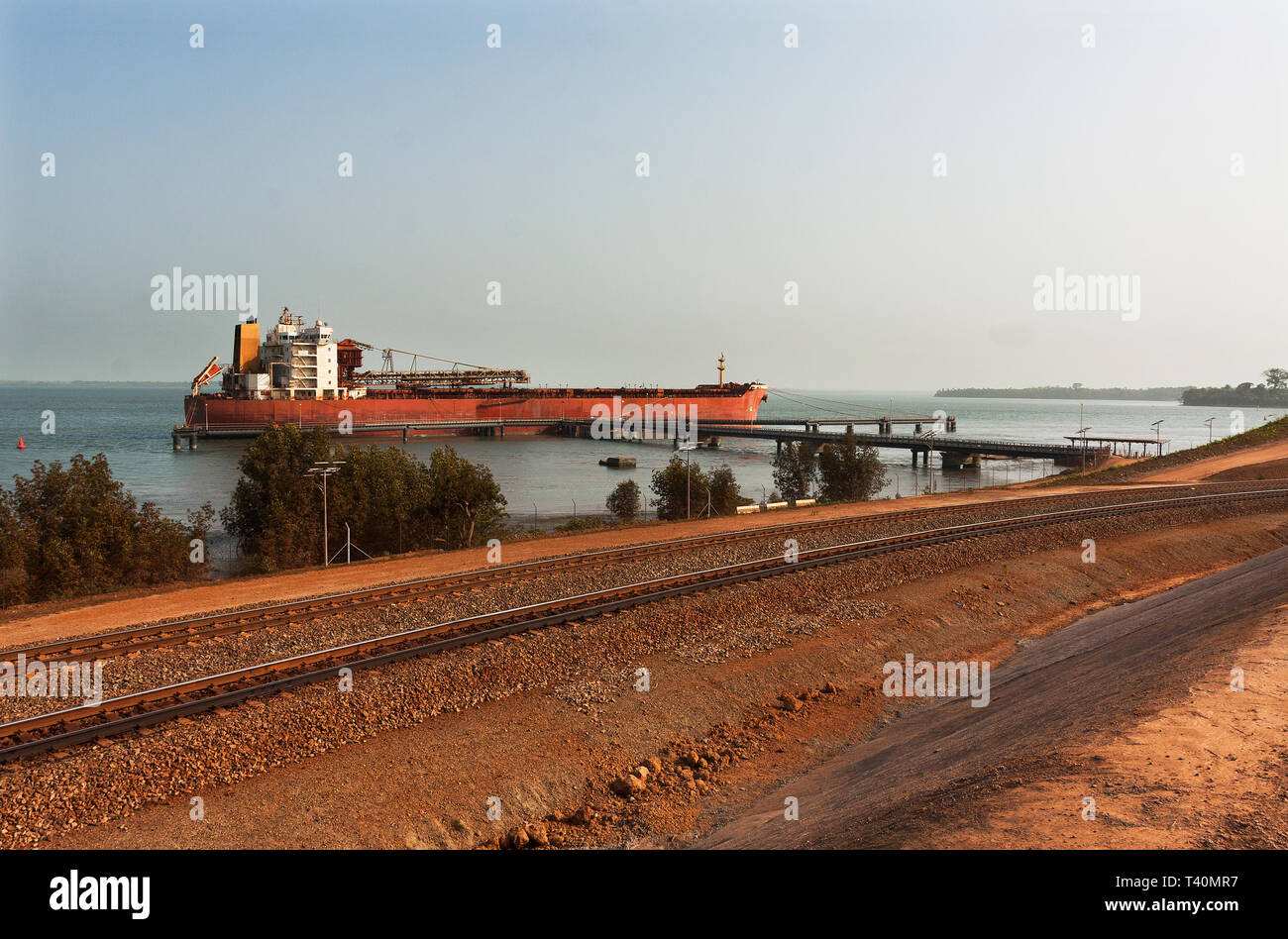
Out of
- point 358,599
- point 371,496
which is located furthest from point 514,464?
point 358,599

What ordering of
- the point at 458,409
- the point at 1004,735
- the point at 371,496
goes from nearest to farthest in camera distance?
1. the point at 1004,735
2. the point at 371,496
3. the point at 458,409

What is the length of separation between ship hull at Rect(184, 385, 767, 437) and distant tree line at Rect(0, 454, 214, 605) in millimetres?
50847

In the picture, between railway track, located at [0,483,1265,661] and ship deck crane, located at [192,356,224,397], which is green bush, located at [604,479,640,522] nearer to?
railway track, located at [0,483,1265,661]

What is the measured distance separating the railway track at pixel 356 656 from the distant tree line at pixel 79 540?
44.7ft

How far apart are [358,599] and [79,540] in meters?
12.3

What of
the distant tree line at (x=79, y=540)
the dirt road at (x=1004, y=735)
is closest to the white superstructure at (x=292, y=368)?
the distant tree line at (x=79, y=540)

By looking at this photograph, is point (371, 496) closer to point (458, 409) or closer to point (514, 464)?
point (514, 464)

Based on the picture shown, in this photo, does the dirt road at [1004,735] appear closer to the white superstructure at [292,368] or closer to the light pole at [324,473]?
the light pole at [324,473]

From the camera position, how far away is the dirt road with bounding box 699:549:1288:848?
23.4 ft

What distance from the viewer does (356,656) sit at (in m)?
12.3

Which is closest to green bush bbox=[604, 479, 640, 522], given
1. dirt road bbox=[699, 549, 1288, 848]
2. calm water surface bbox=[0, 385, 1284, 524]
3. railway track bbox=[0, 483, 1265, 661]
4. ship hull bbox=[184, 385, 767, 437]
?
calm water surface bbox=[0, 385, 1284, 524]
